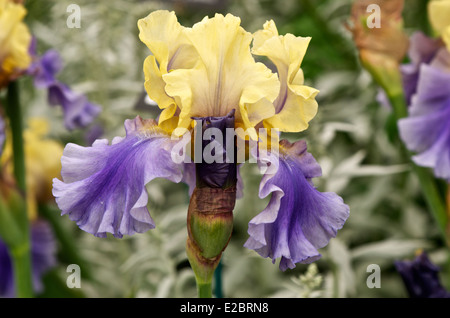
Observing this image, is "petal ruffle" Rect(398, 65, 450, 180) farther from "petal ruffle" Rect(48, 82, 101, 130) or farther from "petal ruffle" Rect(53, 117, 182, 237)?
Answer: "petal ruffle" Rect(48, 82, 101, 130)

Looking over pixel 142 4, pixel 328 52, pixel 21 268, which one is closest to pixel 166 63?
pixel 21 268

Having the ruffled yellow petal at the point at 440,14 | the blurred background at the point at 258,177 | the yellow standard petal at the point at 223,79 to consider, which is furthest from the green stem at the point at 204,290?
the ruffled yellow petal at the point at 440,14

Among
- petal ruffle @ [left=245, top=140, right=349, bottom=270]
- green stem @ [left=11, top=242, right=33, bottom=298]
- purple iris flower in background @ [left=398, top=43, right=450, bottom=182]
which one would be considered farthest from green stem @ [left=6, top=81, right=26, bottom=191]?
purple iris flower in background @ [left=398, top=43, right=450, bottom=182]

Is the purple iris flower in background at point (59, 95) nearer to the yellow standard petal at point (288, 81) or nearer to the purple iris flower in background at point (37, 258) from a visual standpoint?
the purple iris flower in background at point (37, 258)

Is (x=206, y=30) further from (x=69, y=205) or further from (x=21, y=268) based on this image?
(x=21, y=268)

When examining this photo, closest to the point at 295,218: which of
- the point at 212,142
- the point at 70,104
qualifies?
the point at 212,142
